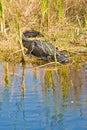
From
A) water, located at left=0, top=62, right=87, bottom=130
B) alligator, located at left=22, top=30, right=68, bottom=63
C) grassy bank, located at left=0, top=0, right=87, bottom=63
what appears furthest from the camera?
grassy bank, located at left=0, top=0, right=87, bottom=63

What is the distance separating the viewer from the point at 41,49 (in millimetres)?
10977

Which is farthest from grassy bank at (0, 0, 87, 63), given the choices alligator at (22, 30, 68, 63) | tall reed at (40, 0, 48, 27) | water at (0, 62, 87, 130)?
water at (0, 62, 87, 130)

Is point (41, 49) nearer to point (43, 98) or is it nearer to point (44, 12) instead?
point (44, 12)

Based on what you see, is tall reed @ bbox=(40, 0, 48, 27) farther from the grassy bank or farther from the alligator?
the alligator

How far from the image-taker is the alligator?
402 inches

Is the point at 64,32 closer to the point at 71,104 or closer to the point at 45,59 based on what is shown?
the point at 45,59

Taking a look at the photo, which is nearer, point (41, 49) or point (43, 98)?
point (43, 98)

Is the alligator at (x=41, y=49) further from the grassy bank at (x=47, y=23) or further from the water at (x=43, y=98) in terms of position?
the water at (x=43, y=98)

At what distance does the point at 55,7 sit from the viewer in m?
12.3

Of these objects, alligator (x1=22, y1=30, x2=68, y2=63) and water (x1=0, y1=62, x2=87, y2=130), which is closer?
water (x1=0, y1=62, x2=87, y2=130)

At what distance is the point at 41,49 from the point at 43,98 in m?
3.94

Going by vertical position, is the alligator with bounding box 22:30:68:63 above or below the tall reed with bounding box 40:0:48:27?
below

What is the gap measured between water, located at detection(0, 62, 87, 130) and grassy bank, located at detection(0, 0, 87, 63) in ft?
4.54

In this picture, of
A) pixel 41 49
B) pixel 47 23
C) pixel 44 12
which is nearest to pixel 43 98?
pixel 41 49
